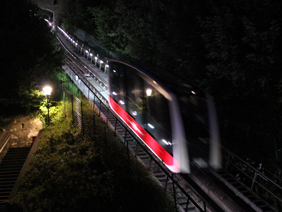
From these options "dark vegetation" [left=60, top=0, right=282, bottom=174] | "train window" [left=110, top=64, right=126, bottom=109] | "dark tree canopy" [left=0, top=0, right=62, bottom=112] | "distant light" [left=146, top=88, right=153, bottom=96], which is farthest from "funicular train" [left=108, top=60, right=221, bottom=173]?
"dark tree canopy" [left=0, top=0, right=62, bottom=112]

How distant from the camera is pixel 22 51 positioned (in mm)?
15195

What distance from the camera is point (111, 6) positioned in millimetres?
35438

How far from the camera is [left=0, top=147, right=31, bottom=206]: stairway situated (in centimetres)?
1043

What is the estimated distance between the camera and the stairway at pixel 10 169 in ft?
34.2

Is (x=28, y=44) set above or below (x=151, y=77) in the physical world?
above

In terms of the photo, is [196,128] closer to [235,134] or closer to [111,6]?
[235,134]

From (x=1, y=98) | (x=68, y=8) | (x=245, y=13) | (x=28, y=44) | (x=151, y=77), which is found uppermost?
(x=68, y=8)

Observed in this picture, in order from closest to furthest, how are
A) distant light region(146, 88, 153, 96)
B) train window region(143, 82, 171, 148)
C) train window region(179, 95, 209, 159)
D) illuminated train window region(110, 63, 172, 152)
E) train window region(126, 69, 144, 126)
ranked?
train window region(179, 95, 209, 159)
train window region(143, 82, 171, 148)
illuminated train window region(110, 63, 172, 152)
distant light region(146, 88, 153, 96)
train window region(126, 69, 144, 126)

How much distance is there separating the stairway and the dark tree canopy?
123 inches

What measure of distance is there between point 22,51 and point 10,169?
7108 millimetres

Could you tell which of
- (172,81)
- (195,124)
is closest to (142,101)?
(172,81)

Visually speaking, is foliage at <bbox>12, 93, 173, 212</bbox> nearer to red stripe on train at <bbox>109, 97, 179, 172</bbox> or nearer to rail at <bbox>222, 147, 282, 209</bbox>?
red stripe on train at <bbox>109, 97, 179, 172</bbox>

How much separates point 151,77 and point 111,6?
28.9 meters

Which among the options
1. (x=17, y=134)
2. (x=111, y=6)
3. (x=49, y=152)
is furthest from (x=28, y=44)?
(x=111, y=6)
